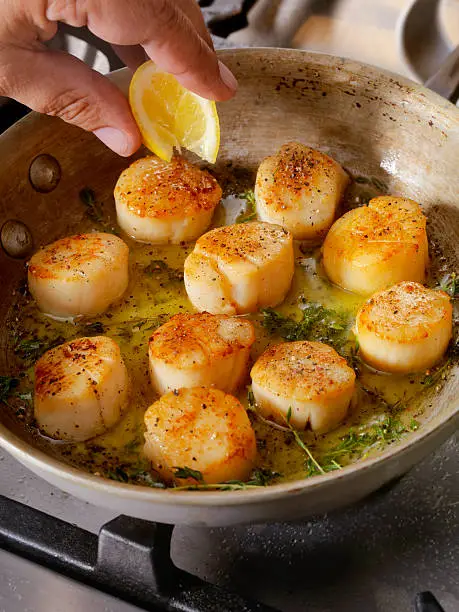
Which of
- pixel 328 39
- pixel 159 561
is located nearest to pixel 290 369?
pixel 159 561

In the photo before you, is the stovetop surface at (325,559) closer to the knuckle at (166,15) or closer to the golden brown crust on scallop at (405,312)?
the golden brown crust on scallop at (405,312)

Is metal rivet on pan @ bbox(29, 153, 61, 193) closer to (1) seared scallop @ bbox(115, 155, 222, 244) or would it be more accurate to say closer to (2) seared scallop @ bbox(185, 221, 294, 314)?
(1) seared scallop @ bbox(115, 155, 222, 244)

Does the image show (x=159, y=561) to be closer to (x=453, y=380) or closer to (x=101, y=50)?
(x=453, y=380)

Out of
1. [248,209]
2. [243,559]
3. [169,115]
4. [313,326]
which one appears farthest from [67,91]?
[243,559]

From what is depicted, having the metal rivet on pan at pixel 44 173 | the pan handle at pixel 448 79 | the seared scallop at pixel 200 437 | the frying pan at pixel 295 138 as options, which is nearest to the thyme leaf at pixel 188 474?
the seared scallop at pixel 200 437

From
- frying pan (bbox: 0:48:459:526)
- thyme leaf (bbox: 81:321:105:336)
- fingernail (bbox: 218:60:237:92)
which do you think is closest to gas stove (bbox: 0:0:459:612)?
frying pan (bbox: 0:48:459:526)

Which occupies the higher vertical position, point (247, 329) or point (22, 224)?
point (247, 329)

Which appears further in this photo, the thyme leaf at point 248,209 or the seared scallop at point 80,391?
the thyme leaf at point 248,209
